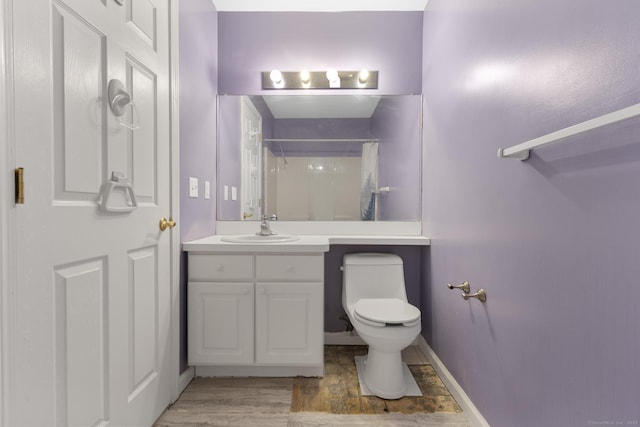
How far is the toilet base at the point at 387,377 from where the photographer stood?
1591 millimetres

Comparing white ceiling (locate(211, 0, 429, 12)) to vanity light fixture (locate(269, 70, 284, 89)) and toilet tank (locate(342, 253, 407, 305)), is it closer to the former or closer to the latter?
vanity light fixture (locate(269, 70, 284, 89))

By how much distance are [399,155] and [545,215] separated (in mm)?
1314

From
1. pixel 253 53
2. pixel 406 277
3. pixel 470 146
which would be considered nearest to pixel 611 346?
pixel 470 146

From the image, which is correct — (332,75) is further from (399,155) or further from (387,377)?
(387,377)

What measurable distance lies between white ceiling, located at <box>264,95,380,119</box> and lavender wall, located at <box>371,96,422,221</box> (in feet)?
0.30

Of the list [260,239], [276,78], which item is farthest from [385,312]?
[276,78]

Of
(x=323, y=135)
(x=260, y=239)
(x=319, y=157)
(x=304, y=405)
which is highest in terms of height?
(x=323, y=135)

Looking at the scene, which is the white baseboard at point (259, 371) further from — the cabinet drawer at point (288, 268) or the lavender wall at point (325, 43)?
the lavender wall at point (325, 43)

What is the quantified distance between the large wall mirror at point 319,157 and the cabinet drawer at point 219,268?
0.56 m

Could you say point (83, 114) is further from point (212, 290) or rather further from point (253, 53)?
point (253, 53)

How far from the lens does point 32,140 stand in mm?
796

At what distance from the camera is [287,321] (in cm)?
166

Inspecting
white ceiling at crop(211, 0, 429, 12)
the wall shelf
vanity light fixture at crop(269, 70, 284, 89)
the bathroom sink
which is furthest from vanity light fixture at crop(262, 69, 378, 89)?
the wall shelf

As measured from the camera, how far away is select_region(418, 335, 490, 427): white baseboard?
1346 millimetres
